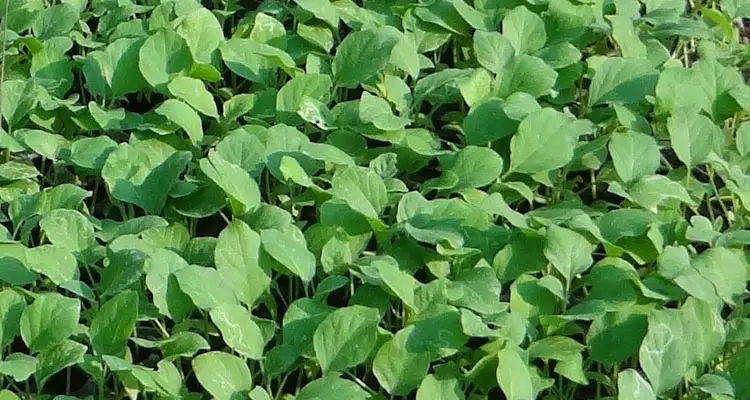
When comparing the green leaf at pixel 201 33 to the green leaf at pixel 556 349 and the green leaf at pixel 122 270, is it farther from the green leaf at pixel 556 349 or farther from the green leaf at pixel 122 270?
the green leaf at pixel 556 349

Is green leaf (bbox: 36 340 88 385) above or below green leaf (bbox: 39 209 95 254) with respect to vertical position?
below

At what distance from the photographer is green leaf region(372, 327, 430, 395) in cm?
133

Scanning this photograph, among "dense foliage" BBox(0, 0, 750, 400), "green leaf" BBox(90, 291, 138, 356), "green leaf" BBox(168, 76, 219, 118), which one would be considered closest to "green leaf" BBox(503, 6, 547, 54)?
"dense foliage" BBox(0, 0, 750, 400)

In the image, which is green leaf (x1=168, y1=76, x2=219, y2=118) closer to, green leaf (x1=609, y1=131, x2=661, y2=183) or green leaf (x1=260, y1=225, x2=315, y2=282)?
green leaf (x1=260, y1=225, x2=315, y2=282)

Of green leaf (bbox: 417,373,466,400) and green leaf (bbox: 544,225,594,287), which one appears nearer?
green leaf (bbox: 417,373,466,400)

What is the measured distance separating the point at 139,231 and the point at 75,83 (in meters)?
0.54

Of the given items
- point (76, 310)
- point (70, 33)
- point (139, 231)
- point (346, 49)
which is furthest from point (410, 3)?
point (76, 310)

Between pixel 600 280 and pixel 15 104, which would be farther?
pixel 15 104

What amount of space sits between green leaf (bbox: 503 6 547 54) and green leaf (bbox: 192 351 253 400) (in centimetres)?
79

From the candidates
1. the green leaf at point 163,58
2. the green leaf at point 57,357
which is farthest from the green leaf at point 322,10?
the green leaf at point 57,357

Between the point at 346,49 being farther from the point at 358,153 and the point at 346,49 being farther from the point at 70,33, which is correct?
the point at 70,33

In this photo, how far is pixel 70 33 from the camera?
1.94 m

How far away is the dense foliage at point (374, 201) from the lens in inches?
53.7

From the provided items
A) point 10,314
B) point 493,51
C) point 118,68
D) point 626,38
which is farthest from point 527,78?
point 10,314
